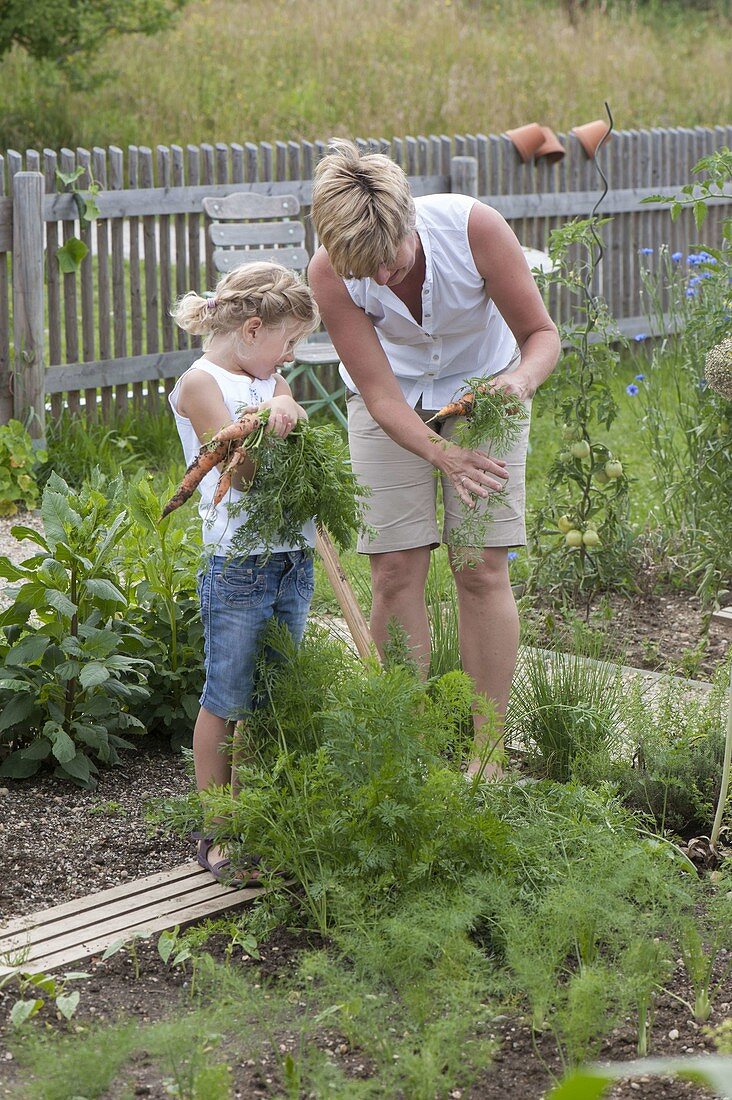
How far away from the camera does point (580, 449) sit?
16.1ft

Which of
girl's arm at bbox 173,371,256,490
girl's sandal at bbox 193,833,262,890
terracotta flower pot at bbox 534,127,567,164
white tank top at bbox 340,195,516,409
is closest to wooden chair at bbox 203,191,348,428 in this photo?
terracotta flower pot at bbox 534,127,567,164

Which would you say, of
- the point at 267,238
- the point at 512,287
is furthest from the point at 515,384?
the point at 267,238

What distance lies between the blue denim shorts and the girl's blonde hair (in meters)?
0.58

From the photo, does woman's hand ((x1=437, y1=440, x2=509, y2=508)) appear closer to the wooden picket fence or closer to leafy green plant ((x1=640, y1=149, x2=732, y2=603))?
leafy green plant ((x1=640, y1=149, x2=732, y2=603))

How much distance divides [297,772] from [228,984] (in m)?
0.57

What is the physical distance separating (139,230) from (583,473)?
4.54 metres

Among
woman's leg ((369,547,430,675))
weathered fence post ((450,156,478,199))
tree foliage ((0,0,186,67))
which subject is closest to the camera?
woman's leg ((369,547,430,675))

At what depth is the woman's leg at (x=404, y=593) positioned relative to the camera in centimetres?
346

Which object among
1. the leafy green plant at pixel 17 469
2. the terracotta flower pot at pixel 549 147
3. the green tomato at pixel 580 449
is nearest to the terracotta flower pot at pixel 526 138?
the terracotta flower pot at pixel 549 147

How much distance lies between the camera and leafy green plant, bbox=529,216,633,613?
4.91 metres

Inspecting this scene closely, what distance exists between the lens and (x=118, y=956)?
103 inches

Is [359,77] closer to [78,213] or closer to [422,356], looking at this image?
[78,213]

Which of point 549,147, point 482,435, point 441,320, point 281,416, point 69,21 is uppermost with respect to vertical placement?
point 69,21

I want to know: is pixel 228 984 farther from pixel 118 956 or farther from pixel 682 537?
pixel 682 537
